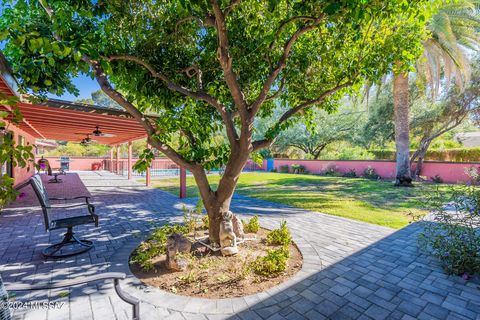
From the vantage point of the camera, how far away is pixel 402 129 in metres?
11.0

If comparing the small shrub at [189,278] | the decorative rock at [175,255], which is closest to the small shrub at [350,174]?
the decorative rock at [175,255]

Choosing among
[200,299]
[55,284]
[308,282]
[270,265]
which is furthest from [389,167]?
[55,284]

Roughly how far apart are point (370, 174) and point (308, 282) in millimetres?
14904

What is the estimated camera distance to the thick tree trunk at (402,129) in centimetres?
1091

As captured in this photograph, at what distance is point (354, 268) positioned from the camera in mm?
3367

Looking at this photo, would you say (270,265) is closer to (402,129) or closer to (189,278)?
(189,278)

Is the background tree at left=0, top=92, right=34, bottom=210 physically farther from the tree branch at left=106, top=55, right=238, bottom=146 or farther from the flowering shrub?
the flowering shrub

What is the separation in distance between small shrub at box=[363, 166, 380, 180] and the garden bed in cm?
1407

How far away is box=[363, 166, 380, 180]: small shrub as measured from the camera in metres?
15.5

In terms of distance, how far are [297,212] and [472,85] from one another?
39.4 ft

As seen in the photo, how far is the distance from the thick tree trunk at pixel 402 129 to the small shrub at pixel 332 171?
641 centimetres

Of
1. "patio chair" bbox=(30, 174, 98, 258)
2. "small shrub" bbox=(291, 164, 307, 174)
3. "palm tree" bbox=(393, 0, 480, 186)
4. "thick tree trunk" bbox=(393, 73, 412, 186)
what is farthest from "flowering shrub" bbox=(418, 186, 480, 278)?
"small shrub" bbox=(291, 164, 307, 174)

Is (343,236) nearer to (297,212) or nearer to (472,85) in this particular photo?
(297,212)

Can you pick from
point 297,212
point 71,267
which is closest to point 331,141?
point 297,212
